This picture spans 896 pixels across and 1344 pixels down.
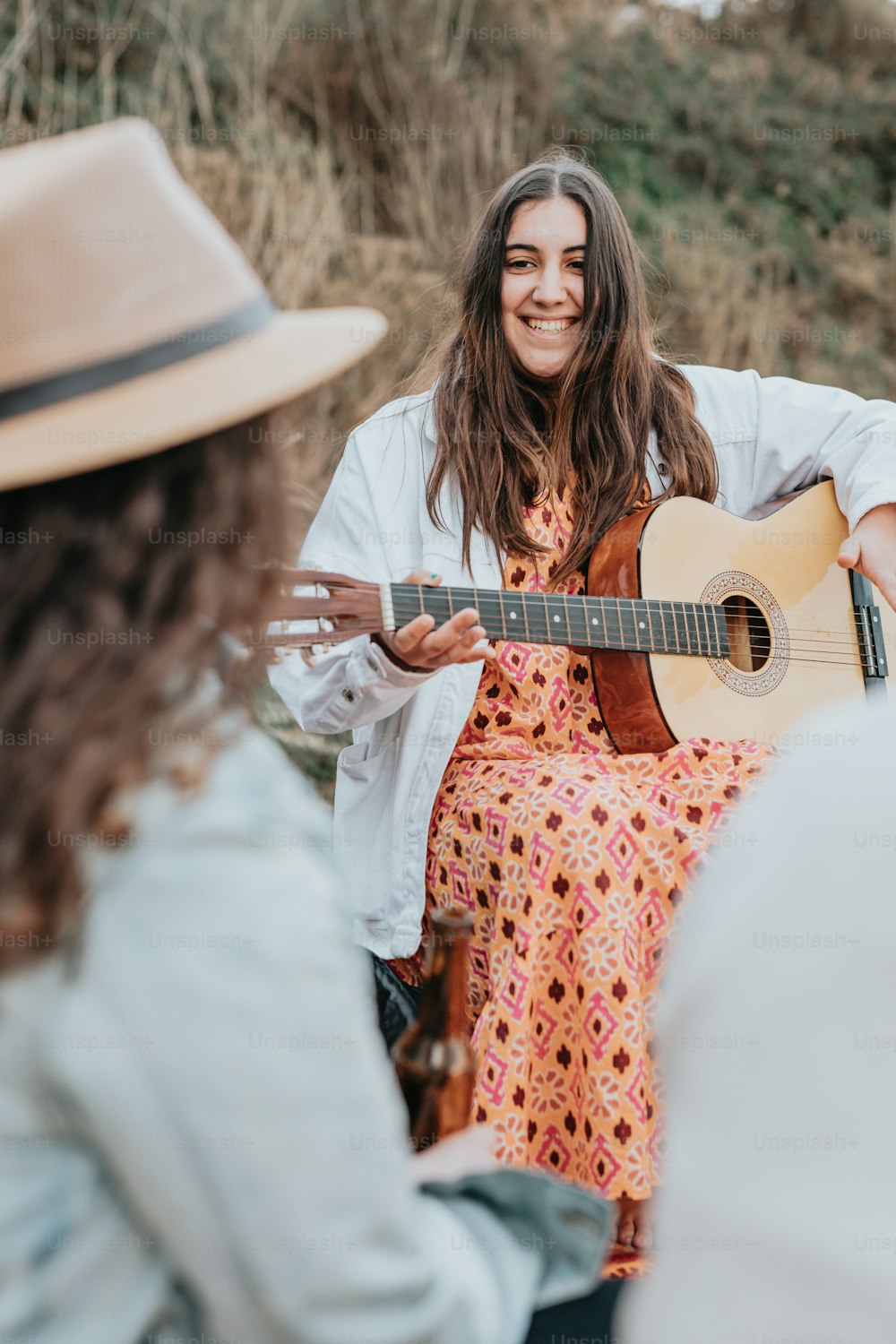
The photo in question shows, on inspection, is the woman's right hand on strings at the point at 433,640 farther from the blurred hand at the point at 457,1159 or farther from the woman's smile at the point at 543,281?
the blurred hand at the point at 457,1159

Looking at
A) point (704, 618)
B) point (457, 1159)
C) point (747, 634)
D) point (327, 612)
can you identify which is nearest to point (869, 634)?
point (747, 634)

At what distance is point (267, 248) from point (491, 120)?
74.1 inches

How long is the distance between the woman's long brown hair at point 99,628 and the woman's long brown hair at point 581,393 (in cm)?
189

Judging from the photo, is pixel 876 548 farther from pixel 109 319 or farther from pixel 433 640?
pixel 109 319

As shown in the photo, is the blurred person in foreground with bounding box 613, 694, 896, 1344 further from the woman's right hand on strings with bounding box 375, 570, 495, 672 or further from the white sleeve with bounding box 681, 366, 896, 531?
the white sleeve with bounding box 681, 366, 896, 531

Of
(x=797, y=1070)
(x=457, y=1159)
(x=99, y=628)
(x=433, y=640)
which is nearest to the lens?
(x=797, y=1070)

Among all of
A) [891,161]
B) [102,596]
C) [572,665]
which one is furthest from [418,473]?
[891,161]

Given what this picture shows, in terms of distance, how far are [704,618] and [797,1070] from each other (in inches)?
77.4

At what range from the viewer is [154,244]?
0.97 m

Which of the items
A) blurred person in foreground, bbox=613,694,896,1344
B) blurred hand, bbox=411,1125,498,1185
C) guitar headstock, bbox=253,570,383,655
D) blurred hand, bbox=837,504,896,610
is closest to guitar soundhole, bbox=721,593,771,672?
blurred hand, bbox=837,504,896,610

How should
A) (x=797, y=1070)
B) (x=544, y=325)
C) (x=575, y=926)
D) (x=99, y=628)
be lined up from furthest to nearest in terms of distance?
(x=544, y=325), (x=575, y=926), (x=99, y=628), (x=797, y=1070)

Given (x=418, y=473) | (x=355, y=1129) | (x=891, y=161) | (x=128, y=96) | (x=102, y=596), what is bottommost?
(x=355, y=1129)

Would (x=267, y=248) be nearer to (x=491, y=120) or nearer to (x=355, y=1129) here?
(x=491, y=120)

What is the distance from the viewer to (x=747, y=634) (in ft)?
9.22
